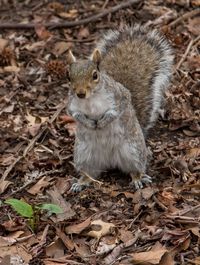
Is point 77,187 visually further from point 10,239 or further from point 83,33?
point 83,33

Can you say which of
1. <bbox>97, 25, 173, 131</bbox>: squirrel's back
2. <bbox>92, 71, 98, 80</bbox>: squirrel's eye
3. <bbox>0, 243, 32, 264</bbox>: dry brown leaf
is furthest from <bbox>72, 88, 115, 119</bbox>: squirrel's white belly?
<bbox>0, 243, 32, 264</bbox>: dry brown leaf

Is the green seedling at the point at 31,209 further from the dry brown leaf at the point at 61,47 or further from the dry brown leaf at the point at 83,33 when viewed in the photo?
the dry brown leaf at the point at 83,33

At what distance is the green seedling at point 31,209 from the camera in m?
3.22

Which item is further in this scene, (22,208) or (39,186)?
(39,186)

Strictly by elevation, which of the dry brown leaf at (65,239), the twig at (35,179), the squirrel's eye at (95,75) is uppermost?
the squirrel's eye at (95,75)

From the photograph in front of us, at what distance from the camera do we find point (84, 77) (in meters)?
3.21

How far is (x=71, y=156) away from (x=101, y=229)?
855 millimetres

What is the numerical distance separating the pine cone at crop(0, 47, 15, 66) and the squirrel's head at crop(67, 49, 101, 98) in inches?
71.1

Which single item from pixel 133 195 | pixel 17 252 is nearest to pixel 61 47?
pixel 133 195

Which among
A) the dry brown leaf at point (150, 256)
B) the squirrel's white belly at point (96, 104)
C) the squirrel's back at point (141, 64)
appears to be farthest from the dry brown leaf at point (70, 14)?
the dry brown leaf at point (150, 256)

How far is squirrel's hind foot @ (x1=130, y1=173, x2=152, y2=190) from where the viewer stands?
3.65 metres

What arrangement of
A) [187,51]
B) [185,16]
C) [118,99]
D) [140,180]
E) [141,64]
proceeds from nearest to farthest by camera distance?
[118,99]
[140,180]
[141,64]
[187,51]
[185,16]

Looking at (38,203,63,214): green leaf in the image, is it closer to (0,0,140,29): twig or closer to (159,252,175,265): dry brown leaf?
(159,252,175,265): dry brown leaf

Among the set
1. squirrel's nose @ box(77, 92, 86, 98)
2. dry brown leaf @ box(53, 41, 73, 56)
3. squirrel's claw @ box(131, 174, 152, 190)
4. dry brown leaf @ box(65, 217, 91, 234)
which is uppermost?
squirrel's nose @ box(77, 92, 86, 98)
